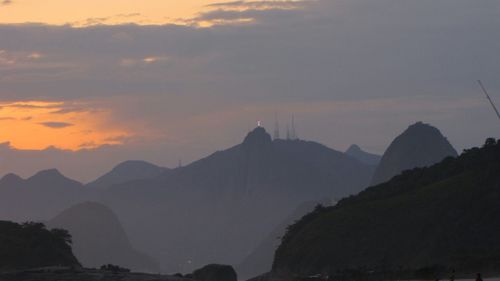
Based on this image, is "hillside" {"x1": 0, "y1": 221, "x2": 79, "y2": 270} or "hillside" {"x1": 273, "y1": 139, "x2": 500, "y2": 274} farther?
"hillside" {"x1": 0, "y1": 221, "x2": 79, "y2": 270}

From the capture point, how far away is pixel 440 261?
135500mm

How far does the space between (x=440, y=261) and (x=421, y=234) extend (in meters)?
18.3

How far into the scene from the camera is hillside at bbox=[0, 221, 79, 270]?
532 feet

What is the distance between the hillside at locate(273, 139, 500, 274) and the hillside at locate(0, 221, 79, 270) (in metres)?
35.7

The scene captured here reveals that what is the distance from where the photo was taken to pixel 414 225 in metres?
158

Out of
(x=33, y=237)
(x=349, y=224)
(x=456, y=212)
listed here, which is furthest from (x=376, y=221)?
(x=33, y=237)

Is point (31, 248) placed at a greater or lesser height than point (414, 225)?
greater

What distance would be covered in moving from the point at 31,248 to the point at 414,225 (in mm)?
57540

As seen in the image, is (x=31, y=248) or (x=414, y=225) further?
(x=31, y=248)

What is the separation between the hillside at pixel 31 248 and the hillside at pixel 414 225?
35700 millimetres

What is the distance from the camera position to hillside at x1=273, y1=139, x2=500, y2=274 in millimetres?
146125

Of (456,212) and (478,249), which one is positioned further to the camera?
(456,212)

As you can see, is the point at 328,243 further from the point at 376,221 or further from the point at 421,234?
the point at 421,234

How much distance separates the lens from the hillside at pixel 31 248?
16225 cm
